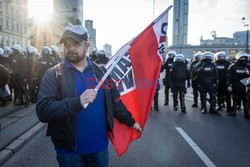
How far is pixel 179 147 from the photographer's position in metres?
5.64

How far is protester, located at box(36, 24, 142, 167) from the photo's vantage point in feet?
7.95

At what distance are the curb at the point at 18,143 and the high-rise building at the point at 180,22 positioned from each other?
142498 mm

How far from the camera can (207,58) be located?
378 inches

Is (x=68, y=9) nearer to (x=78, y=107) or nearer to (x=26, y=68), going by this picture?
(x=26, y=68)

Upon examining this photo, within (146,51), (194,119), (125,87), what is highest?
(146,51)

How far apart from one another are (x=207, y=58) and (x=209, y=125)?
9.51ft

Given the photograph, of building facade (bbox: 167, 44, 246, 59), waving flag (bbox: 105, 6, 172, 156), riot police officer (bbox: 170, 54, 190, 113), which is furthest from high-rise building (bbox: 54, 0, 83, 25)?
waving flag (bbox: 105, 6, 172, 156)

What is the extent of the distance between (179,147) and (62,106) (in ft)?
12.7

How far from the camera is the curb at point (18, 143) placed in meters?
4.89

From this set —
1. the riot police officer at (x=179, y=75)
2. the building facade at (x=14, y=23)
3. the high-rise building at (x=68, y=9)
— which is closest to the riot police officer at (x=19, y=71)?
the riot police officer at (x=179, y=75)

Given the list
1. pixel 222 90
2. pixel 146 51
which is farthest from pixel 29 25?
pixel 146 51

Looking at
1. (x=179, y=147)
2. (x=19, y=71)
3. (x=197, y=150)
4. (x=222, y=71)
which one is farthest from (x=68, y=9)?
(x=197, y=150)

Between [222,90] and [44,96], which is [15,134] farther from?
[222,90]

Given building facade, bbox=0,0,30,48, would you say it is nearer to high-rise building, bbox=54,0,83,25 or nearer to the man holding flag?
high-rise building, bbox=54,0,83,25
